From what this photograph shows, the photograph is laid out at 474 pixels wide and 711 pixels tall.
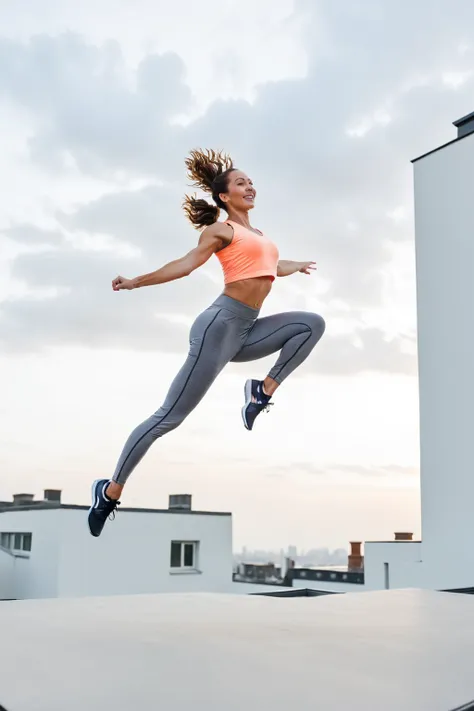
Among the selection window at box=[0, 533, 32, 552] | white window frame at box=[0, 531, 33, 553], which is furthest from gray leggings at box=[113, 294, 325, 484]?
window at box=[0, 533, 32, 552]

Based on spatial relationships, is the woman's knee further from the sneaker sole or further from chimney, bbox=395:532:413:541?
chimney, bbox=395:532:413:541

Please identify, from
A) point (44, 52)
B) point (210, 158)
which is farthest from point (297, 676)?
point (44, 52)

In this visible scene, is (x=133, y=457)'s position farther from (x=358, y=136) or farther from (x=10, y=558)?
(x=10, y=558)

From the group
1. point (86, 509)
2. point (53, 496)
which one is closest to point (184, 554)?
point (86, 509)

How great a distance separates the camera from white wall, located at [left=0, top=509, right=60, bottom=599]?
50.3 ft

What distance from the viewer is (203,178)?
13.1 feet

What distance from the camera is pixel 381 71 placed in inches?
255

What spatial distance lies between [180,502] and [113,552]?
3.15m

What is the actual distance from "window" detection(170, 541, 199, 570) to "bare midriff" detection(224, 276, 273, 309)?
47.7 ft

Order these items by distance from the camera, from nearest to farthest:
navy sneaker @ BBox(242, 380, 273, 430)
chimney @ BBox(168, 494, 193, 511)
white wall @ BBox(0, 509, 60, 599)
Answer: navy sneaker @ BBox(242, 380, 273, 430)
white wall @ BBox(0, 509, 60, 599)
chimney @ BBox(168, 494, 193, 511)

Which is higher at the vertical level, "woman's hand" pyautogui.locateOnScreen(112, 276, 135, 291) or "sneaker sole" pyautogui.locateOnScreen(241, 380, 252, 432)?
"woman's hand" pyautogui.locateOnScreen(112, 276, 135, 291)

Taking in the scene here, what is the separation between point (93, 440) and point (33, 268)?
1.92 meters

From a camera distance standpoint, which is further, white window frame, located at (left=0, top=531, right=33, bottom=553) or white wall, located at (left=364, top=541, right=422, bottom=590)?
white window frame, located at (left=0, top=531, right=33, bottom=553)

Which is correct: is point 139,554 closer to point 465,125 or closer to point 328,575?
point 328,575
